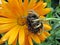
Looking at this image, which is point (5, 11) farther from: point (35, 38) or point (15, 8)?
point (35, 38)

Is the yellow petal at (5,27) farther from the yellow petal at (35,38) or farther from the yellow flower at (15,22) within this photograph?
the yellow petal at (35,38)

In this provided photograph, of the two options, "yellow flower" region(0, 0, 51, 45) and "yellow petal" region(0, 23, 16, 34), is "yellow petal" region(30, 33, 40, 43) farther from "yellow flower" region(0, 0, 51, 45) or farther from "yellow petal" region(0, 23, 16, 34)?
"yellow petal" region(0, 23, 16, 34)

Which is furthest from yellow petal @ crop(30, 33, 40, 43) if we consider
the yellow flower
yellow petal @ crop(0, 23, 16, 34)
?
yellow petal @ crop(0, 23, 16, 34)

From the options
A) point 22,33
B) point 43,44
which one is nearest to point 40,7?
point 22,33

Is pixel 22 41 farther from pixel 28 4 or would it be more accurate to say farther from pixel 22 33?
pixel 28 4

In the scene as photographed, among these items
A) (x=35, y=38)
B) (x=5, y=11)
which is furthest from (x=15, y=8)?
(x=35, y=38)

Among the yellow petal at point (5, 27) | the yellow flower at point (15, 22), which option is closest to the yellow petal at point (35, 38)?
the yellow flower at point (15, 22)
